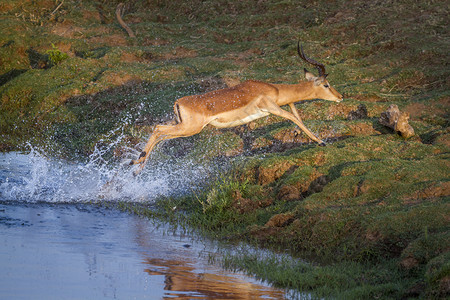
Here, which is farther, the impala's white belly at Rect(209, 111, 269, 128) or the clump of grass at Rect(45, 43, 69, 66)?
the clump of grass at Rect(45, 43, 69, 66)

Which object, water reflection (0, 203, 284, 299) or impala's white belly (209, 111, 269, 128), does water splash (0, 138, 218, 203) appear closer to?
impala's white belly (209, 111, 269, 128)

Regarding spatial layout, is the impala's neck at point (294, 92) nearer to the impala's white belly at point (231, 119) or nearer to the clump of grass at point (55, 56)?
the impala's white belly at point (231, 119)

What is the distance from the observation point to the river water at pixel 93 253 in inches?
186

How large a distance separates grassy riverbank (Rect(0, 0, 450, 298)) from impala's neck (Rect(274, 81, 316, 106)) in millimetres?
551

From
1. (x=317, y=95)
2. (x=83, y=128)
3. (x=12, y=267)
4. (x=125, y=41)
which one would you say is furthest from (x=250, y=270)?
(x=125, y=41)

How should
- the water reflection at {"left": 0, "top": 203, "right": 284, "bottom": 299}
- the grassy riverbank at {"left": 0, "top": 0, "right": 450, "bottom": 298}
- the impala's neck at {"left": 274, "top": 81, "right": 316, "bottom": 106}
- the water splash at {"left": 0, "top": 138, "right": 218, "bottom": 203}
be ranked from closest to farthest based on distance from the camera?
the water reflection at {"left": 0, "top": 203, "right": 284, "bottom": 299} → the grassy riverbank at {"left": 0, "top": 0, "right": 450, "bottom": 298} → the water splash at {"left": 0, "top": 138, "right": 218, "bottom": 203} → the impala's neck at {"left": 274, "top": 81, "right": 316, "bottom": 106}

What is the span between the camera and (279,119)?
423 inches

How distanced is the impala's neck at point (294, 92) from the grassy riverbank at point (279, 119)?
21.7 inches

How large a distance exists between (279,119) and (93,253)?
577cm

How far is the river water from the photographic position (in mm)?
4715

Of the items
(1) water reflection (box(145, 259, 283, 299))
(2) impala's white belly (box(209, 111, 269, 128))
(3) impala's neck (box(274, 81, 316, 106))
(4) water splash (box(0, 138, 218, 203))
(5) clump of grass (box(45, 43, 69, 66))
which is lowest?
(1) water reflection (box(145, 259, 283, 299))

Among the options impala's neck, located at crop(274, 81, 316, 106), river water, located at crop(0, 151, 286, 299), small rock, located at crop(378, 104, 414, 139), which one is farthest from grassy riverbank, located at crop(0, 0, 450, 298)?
impala's neck, located at crop(274, 81, 316, 106)

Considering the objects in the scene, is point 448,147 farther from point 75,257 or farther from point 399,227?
point 75,257

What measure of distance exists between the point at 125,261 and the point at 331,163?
3484 millimetres
